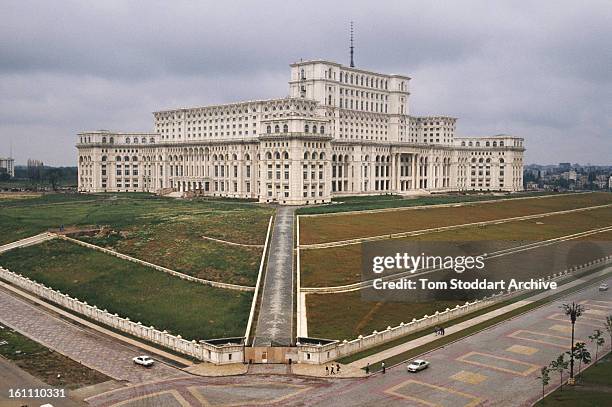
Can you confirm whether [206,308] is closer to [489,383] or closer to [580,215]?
[489,383]

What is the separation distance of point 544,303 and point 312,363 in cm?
3187

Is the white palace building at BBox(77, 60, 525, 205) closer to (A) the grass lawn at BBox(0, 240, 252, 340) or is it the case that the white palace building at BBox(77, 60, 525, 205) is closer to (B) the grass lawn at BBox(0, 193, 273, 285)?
(B) the grass lawn at BBox(0, 193, 273, 285)

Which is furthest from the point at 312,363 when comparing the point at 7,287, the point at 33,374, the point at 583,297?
the point at 7,287

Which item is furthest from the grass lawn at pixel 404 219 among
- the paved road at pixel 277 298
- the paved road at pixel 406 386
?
the paved road at pixel 406 386

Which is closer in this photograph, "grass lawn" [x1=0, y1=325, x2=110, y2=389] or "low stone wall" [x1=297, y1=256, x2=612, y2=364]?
"grass lawn" [x1=0, y1=325, x2=110, y2=389]

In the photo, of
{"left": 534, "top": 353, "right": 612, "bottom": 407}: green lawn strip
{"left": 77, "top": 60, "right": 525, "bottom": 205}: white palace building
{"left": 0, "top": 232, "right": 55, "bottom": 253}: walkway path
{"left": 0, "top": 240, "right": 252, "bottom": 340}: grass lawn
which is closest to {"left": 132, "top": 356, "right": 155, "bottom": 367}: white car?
{"left": 0, "top": 240, "right": 252, "bottom": 340}: grass lawn

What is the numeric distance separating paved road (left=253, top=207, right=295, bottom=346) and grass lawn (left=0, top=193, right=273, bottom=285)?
229cm

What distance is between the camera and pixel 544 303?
231 ft

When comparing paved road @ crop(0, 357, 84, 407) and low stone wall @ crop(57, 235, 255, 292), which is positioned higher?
low stone wall @ crop(57, 235, 255, 292)

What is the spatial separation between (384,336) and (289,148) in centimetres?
8722

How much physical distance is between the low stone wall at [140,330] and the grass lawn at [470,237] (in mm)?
17945

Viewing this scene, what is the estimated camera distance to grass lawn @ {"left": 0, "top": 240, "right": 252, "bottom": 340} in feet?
198

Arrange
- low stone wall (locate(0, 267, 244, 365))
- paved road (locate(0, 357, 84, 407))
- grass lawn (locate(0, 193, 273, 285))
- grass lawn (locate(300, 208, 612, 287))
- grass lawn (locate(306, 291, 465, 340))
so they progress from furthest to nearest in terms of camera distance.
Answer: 1. grass lawn (locate(0, 193, 273, 285))
2. grass lawn (locate(300, 208, 612, 287))
3. grass lawn (locate(306, 291, 465, 340))
4. low stone wall (locate(0, 267, 244, 365))
5. paved road (locate(0, 357, 84, 407))

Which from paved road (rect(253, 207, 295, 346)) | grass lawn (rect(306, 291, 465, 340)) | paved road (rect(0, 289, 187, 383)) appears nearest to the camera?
paved road (rect(0, 289, 187, 383))
